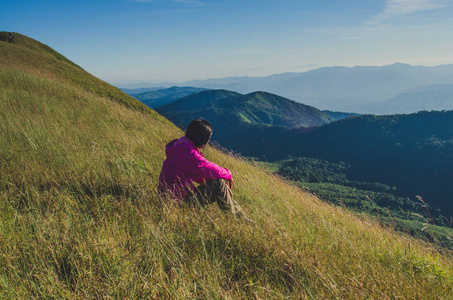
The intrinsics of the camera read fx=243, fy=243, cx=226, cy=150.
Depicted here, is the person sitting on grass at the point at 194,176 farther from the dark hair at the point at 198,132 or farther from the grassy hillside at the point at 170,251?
the grassy hillside at the point at 170,251

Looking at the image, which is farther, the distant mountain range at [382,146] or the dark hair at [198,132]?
the distant mountain range at [382,146]

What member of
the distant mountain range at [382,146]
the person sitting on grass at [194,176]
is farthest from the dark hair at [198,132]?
the distant mountain range at [382,146]

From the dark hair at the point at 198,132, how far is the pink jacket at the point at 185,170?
61mm

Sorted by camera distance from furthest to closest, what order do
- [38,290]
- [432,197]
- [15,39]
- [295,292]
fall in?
[432,197] → [15,39] → [295,292] → [38,290]

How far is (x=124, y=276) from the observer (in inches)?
61.9

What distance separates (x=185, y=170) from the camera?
292cm

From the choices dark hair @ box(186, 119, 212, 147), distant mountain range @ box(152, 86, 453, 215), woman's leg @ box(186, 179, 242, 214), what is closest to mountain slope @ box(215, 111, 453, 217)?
distant mountain range @ box(152, 86, 453, 215)

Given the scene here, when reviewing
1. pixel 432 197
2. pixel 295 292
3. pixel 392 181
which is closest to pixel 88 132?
pixel 295 292

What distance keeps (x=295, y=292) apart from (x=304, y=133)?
16036 cm

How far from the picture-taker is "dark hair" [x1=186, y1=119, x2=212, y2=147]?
2.96 m

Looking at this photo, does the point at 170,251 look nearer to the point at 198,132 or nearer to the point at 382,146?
the point at 198,132

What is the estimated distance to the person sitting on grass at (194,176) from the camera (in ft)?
8.89

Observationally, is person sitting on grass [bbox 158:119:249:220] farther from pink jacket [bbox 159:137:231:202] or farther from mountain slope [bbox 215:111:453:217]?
mountain slope [bbox 215:111:453:217]

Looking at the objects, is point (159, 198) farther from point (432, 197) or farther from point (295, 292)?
point (432, 197)
